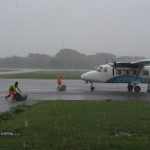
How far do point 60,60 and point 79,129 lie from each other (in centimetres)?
11490

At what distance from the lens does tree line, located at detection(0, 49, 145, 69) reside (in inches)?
4669

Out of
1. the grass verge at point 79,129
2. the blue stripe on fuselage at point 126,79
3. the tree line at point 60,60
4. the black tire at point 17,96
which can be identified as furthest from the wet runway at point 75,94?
the tree line at point 60,60

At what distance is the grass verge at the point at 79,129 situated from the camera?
36.4ft

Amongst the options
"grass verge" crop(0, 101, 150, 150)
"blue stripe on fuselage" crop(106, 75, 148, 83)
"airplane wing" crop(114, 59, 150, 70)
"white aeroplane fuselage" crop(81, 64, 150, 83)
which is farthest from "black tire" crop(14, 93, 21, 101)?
"blue stripe on fuselage" crop(106, 75, 148, 83)

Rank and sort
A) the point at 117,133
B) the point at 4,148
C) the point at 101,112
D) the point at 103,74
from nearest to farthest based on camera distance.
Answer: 1. the point at 4,148
2. the point at 117,133
3. the point at 101,112
4. the point at 103,74

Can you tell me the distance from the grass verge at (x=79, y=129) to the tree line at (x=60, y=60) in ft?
292

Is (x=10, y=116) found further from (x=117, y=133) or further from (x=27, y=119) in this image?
(x=117, y=133)

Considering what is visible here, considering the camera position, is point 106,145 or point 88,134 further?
point 88,134

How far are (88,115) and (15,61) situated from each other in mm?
135958

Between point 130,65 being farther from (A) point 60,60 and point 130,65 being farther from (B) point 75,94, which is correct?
(A) point 60,60

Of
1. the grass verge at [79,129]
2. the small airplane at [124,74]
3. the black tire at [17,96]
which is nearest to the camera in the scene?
the grass verge at [79,129]

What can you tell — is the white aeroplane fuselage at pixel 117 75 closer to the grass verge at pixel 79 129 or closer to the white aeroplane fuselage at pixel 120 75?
the white aeroplane fuselage at pixel 120 75

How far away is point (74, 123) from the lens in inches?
585

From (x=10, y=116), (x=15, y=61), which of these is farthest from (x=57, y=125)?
(x=15, y=61)
